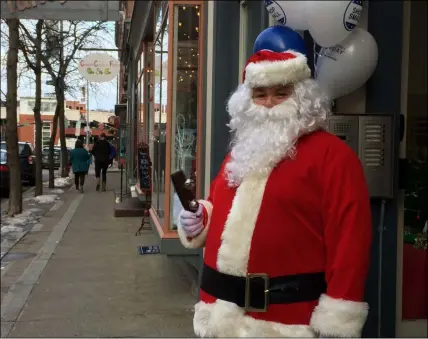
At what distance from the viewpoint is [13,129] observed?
11711mm

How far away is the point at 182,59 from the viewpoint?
5785 millimetres

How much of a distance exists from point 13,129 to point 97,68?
10.9 ft

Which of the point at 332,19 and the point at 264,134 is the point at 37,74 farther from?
the point at 264,134

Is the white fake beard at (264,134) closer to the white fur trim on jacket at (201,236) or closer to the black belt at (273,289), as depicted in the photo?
the white fur trim on jacket at (201,236)

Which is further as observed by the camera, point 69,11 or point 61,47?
point 61,47

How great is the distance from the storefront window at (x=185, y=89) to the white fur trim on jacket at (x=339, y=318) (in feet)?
12.3

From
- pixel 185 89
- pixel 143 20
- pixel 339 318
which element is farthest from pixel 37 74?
pixel 339 318

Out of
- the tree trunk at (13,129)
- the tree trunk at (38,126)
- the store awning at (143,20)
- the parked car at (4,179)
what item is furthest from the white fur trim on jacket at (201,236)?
the parked car at (4,179)

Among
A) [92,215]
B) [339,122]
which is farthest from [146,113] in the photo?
[339,122]

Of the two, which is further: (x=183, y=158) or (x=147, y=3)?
(x=147, y=3)

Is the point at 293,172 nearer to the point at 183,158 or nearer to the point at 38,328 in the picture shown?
the point at 38,328

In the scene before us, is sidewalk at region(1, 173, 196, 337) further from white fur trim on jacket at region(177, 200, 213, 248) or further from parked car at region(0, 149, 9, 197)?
parked car at region(0, 149, 9, 197)

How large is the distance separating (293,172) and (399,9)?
1897mm

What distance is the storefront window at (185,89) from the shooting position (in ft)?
18.5
